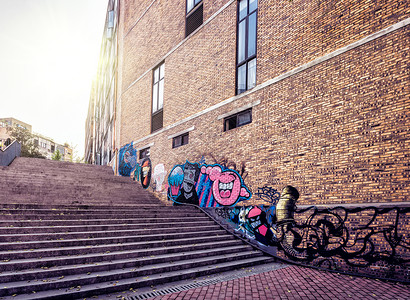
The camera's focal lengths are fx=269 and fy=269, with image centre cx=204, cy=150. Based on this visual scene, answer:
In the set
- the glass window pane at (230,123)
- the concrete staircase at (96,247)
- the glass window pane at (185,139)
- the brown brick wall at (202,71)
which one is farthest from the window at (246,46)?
the concrete staircase at (96,247)

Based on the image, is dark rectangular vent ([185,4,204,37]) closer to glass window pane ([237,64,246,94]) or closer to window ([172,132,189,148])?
glass window pane ([237,64,246,94])

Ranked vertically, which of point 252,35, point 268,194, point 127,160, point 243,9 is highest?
point 243,9

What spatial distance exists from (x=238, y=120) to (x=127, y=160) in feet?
35.0

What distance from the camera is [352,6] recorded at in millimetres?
7418

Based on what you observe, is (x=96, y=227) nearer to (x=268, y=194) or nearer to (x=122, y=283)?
(x=122, y=283)

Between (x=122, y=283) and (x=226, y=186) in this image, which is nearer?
(x=122, y=283)

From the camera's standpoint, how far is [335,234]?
273 inches

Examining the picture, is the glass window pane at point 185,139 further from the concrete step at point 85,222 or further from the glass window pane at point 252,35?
the glass window pane at point 252,35


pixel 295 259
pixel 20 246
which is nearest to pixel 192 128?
pixel 295 259

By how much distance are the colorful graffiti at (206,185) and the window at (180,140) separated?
3.78 feet

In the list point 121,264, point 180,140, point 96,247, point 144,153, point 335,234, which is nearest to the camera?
point 121,264

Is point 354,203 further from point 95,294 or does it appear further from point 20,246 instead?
point 20,246

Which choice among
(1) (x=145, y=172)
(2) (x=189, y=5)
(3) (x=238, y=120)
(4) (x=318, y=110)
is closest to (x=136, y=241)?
(3) (x=238, y=120)

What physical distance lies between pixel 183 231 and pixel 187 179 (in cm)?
457
